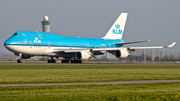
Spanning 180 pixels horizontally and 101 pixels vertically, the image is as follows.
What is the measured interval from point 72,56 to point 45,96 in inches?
1878

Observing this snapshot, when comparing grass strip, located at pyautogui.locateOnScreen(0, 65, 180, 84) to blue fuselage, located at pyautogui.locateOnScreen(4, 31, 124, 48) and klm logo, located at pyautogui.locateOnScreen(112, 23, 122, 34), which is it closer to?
blue fuselage, located at pyautogui.locateOnScreen(4, 31, 124, 48)

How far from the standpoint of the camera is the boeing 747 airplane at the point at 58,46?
2192 inches

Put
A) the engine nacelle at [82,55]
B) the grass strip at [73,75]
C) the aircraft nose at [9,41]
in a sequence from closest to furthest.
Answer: the grass strip at [73,75], the aircraft nose at [9,41], the engine nacelle at [82,55]

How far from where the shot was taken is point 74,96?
16406mm

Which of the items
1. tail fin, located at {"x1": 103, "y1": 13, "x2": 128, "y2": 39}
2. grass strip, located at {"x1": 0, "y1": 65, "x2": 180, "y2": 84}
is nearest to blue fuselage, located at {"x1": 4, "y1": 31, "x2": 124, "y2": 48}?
tail fin, located at {"x1": 103, "y1": 13, "x2": 128, "y2": 39}

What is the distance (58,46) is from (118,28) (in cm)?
2028

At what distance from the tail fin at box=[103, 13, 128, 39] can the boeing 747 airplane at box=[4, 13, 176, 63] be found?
8.35 feet

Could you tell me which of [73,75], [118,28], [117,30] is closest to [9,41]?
[73,75]

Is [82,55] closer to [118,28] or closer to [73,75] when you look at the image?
[118,28]

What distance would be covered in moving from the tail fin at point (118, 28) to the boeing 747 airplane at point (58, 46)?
2.55 m

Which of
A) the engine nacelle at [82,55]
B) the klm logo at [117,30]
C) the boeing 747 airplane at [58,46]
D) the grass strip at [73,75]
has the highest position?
the klm logo at [117,30]

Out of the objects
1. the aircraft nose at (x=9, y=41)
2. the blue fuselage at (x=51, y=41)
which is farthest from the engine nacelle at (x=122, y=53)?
the aircraft nose at (x=9, y=41)

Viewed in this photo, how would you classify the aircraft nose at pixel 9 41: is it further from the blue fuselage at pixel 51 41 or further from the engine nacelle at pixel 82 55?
the engine nacelle at pixel 82 55

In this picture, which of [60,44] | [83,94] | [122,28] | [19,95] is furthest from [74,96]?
[122,28]
